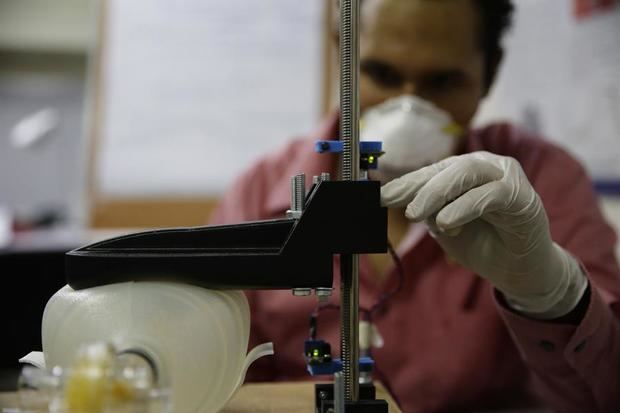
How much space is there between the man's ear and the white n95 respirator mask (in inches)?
4.6

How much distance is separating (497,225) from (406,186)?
0.43ft

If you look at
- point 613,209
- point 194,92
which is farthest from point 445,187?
point 194,92

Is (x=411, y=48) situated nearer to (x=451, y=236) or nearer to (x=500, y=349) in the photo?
(x=451, y=236)

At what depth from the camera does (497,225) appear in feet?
2.15

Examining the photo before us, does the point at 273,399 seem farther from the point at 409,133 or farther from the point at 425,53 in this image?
the point at 425,53

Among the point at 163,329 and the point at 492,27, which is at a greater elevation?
the point at 492,27

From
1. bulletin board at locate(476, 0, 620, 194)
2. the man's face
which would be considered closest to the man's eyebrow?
the man's face

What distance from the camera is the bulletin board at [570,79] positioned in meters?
1.19

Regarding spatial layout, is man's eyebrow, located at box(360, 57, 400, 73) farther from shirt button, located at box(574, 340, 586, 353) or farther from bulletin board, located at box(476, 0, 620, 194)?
shirt button, located at box(574, 340, 586, 353)

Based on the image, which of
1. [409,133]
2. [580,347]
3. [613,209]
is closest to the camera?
[580,347]

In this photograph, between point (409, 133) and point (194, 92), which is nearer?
point (409, 133)

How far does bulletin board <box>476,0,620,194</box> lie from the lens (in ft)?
3.89

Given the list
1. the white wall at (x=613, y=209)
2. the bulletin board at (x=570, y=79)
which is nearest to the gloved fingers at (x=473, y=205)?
the bulletin board at (x=570, y=79)

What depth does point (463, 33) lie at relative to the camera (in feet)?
3.08
